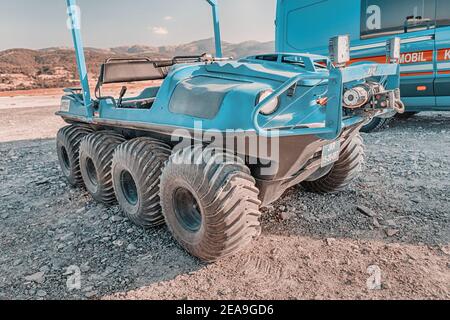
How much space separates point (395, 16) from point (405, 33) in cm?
36

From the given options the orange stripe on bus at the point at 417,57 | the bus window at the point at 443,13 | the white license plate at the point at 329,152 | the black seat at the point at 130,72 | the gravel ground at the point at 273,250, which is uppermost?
→ the bus window at the point at 443,13

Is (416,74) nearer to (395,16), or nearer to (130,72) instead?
(395,16)

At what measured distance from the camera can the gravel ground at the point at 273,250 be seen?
2.53m

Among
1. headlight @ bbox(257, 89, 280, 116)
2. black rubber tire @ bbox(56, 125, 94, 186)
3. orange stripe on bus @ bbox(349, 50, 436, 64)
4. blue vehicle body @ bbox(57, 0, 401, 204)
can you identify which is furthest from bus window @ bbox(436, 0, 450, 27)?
black rubber tire @ bbox(56, 125, 94, 186)

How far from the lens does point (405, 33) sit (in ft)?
21.1

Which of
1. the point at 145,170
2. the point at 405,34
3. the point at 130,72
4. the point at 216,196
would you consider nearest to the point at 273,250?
the point at 216,196

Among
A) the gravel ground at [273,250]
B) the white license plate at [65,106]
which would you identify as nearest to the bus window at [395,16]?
the gravel ground at [273,250]

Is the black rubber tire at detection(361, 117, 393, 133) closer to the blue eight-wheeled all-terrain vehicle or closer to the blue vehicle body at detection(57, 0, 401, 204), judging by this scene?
the blue eight-wheeled all-terrain vehicle

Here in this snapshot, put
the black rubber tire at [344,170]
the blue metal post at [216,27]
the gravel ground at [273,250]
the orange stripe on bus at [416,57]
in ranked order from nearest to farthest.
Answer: the gravel ground at [273,250] < the black rubber tire at [344,170] < the blue metal post at [216,27] < the orange stripe on bus at [416,57]

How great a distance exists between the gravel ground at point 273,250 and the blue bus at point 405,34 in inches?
90.0

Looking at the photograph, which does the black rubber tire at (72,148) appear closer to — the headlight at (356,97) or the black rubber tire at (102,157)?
the black rubber tire at (102,157)
